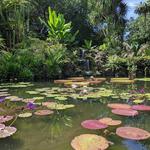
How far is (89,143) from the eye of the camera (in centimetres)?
378

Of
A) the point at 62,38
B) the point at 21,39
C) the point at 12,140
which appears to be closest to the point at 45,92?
the point at 12,140

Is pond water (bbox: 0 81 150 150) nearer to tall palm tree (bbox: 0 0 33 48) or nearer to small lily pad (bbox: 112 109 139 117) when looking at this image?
small lily pad (bbox: 112 109 139 117)

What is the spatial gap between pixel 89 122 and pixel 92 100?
261 centimetres

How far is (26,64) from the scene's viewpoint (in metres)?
13.9

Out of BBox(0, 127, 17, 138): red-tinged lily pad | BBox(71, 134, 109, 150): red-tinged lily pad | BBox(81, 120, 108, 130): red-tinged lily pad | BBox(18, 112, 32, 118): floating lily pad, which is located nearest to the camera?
BBox(71, 134, 109, 150): red-tinged lily pad

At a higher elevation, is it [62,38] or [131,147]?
[62,38]

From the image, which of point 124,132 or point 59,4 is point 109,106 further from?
point 59,4

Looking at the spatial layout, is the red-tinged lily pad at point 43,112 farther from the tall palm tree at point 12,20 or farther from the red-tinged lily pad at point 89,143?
the tall palm tree at point 12,20

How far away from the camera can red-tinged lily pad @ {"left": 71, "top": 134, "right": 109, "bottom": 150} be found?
144 inches

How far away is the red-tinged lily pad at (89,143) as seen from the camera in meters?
3.66

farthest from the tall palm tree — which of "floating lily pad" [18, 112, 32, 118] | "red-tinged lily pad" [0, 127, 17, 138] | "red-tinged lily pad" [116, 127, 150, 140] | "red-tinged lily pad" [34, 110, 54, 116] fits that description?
"red-tinged lily pad" [116, 127, 150, 140]

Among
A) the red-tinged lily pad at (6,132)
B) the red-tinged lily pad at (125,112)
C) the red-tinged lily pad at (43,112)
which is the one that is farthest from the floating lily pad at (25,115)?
the red-tinged lily pad at (125,112)

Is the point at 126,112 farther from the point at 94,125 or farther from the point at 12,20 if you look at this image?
the point at 12,20

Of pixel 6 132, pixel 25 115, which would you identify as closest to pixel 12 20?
pixel 25 115
